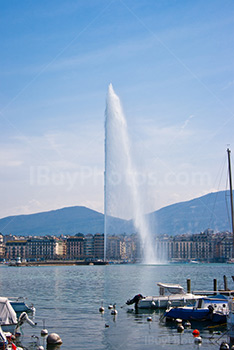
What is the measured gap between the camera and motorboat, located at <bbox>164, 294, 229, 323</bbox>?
103ft

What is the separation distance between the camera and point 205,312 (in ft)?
104

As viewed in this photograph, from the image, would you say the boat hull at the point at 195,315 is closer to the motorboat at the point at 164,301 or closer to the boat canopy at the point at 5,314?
the motorboat at the point at 164,301

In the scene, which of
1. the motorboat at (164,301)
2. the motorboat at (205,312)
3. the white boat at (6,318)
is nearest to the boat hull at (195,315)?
the motorboat at (205,312)

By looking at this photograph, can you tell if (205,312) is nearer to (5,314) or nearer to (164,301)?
(164,301)

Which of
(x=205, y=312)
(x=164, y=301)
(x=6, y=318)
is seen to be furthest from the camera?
(x=164, y=301)

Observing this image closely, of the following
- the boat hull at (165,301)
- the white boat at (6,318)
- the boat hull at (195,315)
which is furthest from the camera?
the boat hull at (165,301)

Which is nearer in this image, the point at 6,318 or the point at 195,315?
the point at 6,318

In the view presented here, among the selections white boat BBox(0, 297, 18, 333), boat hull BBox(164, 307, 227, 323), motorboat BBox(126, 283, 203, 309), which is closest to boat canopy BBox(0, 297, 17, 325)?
white boat BBox(0, 297, 18, 333)

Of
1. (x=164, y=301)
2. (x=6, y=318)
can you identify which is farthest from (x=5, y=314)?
(x=164, y=301)

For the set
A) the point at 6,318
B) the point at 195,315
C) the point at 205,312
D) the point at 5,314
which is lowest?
the point at 195,315

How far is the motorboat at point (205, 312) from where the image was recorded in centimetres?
3133

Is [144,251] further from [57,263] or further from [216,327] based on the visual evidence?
[216,327]

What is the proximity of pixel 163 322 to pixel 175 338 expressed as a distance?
4.83 meters

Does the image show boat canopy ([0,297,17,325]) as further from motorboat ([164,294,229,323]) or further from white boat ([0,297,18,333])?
motorboat ([164,294,229,323])
